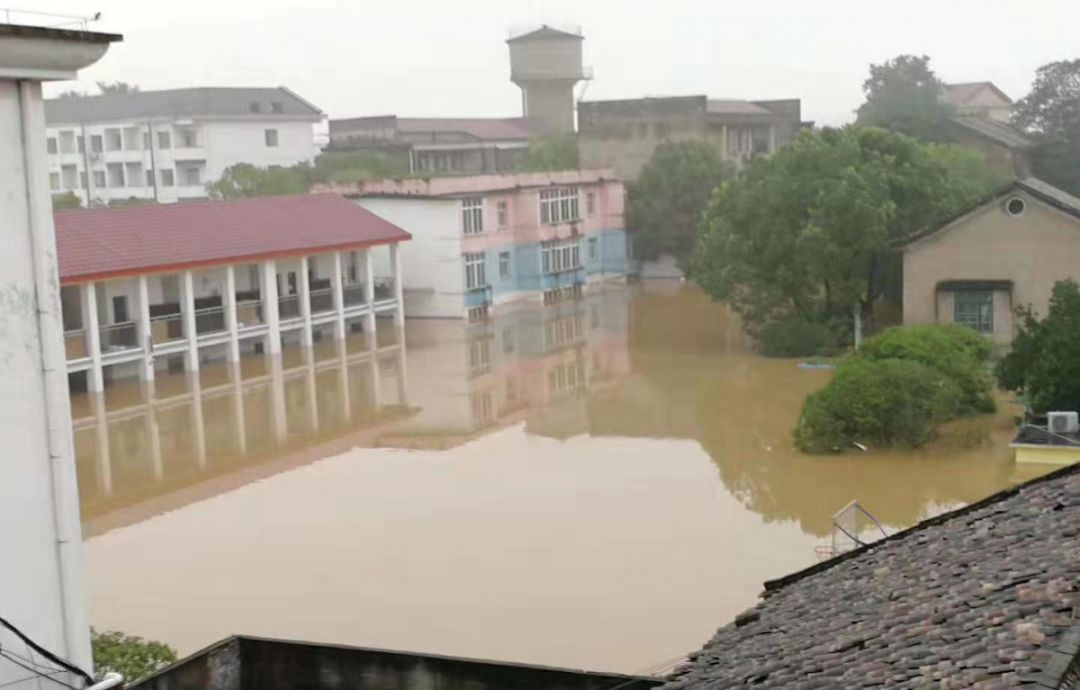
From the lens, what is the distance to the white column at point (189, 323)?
26812mm

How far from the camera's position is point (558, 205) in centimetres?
3941

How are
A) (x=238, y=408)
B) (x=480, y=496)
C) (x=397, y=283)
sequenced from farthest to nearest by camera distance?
(x=397, y=283) → (x=238, y=408) → (x=480, y=496)

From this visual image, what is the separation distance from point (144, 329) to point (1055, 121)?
29335mm

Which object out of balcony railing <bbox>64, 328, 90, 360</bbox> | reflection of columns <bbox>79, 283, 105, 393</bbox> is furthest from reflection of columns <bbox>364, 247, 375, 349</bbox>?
balcony railing <bbox>64, 328, 90, 360</bbox>

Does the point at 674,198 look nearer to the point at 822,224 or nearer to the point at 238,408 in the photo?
the point at 822,224

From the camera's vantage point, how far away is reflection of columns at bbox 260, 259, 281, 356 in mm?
28703

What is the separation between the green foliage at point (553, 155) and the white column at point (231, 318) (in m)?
24.4

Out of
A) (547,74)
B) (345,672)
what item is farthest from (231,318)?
(547,74)

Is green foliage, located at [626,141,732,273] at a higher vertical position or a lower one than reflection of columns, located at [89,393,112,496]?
higher

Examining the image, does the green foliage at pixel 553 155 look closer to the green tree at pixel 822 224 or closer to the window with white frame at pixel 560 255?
the window with white frame at pixel 560 255

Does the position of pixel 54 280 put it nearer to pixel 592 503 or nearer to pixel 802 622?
pixel 802 622

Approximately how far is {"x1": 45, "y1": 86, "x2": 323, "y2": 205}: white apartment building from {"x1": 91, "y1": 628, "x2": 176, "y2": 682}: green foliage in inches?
1858

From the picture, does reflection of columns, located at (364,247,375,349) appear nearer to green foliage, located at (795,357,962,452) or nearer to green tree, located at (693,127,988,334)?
green tree, located at (693,127,988,334)

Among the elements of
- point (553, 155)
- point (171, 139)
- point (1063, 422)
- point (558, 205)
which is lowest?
point (1063, 422)
